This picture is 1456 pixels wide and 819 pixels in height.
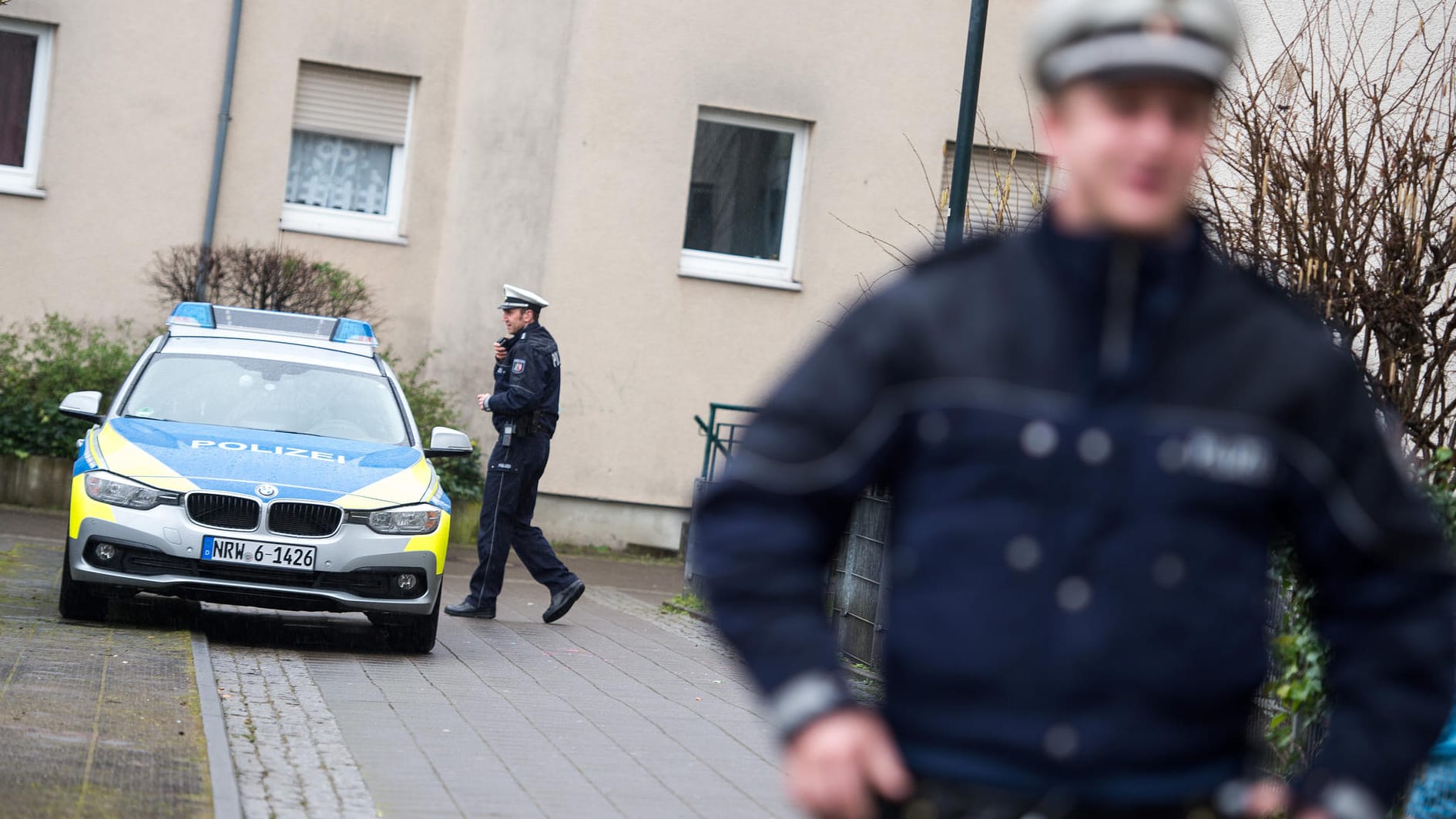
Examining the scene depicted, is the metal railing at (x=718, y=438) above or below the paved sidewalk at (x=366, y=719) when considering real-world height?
above

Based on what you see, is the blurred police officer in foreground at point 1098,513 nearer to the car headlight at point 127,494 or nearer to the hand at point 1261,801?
the hand at point 1261,801

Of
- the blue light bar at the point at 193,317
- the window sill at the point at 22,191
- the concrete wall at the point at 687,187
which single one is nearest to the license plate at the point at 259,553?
the blue light bar at the point at 193,317

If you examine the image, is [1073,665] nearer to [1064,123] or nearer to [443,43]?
→ [1064,123]

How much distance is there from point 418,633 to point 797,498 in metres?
8.58

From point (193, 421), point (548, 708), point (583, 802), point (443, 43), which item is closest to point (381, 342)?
point (443, 43)

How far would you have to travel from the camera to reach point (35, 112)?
18.2 metres

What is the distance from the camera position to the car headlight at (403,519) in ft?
33.5

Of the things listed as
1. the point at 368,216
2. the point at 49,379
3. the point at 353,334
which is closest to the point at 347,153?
the point at 368,216

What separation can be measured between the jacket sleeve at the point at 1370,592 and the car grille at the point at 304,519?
8.23 m

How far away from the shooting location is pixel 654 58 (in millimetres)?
18531

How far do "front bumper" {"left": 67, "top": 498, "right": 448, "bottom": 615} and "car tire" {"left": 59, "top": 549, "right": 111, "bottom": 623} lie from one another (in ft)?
0.42

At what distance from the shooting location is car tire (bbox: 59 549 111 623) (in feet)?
33.2

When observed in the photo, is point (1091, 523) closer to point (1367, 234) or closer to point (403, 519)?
point (1367, 234)

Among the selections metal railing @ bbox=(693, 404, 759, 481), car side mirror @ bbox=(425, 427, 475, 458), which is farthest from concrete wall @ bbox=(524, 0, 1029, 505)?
car side mirror @ bbox=(425, 427, 475, 458)
